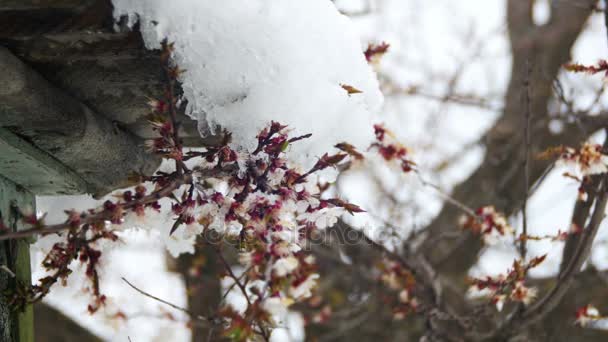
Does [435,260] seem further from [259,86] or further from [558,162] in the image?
[259,86]

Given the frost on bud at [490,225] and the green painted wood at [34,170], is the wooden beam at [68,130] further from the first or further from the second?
the frost on bud at [490,225]

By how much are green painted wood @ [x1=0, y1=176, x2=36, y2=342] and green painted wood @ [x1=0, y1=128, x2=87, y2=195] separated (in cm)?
3

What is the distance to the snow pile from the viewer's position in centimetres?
109

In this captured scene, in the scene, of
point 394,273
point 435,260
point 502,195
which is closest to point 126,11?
point 394,273

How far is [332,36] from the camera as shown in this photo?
128cm

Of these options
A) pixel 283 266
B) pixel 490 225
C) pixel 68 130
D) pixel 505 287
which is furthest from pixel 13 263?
pixel 490 225

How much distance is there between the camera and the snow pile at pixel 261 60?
1091 mm

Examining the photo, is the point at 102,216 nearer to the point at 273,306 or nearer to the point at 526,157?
the point at 273,306

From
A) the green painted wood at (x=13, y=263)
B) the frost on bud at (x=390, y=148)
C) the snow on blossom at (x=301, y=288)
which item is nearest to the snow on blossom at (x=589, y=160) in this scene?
the frost on bud at (x=390, y=148)

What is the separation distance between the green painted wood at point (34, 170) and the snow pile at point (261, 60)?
409 millimetres

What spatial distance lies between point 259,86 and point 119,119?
0.47 m

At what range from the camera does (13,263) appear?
4.62ft

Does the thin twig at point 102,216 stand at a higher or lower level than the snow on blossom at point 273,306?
higher

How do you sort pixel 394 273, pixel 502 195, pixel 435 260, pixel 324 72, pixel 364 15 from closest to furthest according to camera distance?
pixel 324 72
pixel 394 273
pixel 364 15
pixel 502 195
pixel 435 260
